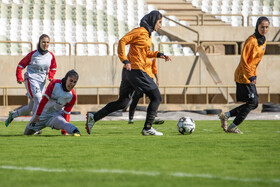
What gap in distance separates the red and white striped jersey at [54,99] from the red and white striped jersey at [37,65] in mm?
1990

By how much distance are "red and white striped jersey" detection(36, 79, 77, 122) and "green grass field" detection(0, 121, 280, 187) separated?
813 mm

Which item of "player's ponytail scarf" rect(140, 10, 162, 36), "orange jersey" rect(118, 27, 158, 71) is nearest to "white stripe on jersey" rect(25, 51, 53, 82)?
"orange jersey" rect(118, 27, 158, 71)

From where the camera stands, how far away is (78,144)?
786cm

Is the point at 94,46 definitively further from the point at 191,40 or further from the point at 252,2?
the point at 252,2

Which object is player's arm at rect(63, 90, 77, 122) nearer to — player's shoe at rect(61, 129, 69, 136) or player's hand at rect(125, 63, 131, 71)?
player's shoe at rect(61, 129, 69, 136)

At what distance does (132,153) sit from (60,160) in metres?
0.99

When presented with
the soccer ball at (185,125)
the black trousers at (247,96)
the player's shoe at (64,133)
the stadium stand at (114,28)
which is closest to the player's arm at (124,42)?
the soccer ball at (185,125)

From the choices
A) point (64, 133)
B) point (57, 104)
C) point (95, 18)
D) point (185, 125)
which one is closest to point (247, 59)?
point (185, 125)

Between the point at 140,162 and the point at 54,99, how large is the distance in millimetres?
3746

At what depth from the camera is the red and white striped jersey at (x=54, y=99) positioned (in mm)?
9117

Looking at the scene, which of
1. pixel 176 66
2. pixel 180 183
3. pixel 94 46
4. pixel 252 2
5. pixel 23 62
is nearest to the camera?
pixel 180 183

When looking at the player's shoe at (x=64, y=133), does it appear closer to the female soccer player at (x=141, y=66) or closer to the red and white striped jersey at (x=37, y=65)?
the female soccer player at (x=141, y=66)

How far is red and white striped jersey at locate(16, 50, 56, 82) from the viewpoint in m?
11.2

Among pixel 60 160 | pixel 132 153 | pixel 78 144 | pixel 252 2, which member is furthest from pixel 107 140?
pixel 252 2
